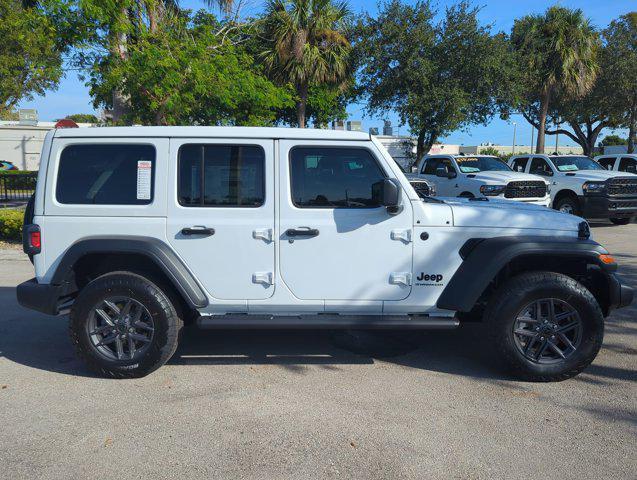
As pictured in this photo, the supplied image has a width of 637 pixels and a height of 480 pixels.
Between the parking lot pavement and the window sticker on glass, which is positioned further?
the window sticker on glass

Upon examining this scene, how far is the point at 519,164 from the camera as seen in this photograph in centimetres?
1537

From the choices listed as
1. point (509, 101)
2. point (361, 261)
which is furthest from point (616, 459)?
point (509, 101)

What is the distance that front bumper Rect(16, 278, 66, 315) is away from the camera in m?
4.24

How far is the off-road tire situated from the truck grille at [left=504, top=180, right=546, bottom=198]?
3.94 ft

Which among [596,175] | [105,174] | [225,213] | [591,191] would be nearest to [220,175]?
[225,213]

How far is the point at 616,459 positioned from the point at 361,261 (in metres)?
2.11

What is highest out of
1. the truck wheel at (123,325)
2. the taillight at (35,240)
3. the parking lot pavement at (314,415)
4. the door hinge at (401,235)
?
the door hinge at (401,235)

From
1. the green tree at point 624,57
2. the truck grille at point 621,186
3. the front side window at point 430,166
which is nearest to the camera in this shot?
the truck grille at point 621,186

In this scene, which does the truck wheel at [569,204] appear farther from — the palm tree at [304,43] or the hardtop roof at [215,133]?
the hardtop roof at [215,133]

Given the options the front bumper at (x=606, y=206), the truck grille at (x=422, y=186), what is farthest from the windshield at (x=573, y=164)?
the truck grille at (x=422, y=186)

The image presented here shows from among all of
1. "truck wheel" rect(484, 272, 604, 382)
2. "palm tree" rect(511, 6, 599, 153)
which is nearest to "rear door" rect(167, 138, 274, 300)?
"truck wheel" rect(484, 272, 604, 382)

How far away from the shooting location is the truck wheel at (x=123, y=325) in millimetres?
4199

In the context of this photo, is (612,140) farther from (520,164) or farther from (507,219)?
(507,219)

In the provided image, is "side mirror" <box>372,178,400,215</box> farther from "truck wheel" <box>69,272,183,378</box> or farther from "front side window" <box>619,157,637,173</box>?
"front side window" <box>619,157,637,173</box>
